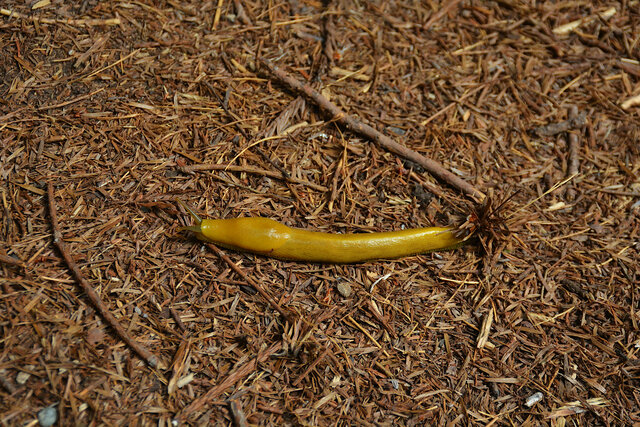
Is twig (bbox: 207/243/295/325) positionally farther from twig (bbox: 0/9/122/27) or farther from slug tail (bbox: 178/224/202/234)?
twig (bbox: 0/9/122/27)

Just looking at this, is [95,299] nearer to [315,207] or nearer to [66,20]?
[315,207]

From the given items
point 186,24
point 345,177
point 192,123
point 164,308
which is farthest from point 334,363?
point 186,24

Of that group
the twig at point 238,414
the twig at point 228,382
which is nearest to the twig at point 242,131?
the twig at point 228,382

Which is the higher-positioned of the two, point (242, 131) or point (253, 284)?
point (242, 131)

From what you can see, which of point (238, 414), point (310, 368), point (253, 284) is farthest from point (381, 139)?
point (238, 414)

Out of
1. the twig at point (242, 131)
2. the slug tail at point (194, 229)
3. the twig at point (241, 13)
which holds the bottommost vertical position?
the slug tail at point (194, 229)

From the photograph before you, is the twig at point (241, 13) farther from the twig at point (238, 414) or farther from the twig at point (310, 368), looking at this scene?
the twig at point (238, 414)

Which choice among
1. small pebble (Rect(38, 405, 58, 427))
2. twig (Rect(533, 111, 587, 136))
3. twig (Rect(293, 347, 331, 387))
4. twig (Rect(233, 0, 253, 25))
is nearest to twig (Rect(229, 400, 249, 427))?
twig (Rect(293, 347, 331, 387))
